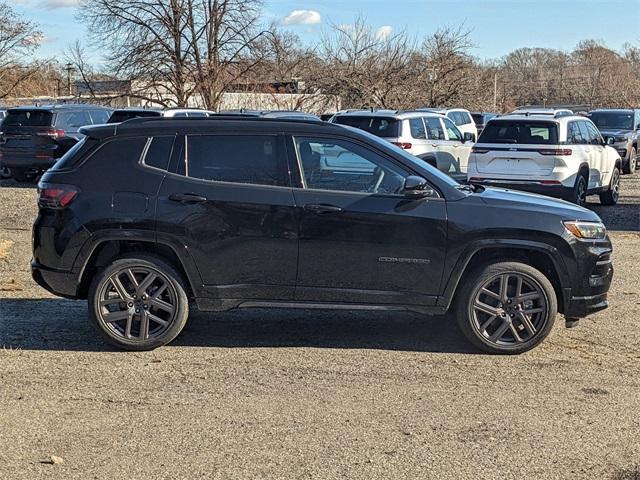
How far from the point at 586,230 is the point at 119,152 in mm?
3638

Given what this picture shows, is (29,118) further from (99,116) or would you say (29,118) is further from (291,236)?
(291,236)

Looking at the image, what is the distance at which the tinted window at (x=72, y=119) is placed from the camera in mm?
19484

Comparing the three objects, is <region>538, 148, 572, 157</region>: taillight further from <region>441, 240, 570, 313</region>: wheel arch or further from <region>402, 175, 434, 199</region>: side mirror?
<region>402, 175, 434, 199</region>: side mirror

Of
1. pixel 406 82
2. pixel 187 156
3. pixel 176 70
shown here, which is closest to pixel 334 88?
pixel 406 82

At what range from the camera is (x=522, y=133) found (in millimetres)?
14523

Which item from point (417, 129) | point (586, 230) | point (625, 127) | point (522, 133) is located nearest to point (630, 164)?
point (625, 127)

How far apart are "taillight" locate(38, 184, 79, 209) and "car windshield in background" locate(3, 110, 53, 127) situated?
13884 mm

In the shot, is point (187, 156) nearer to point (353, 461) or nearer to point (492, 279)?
Answer: point (492, 279)

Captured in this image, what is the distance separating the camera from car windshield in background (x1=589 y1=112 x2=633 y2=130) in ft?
85.9

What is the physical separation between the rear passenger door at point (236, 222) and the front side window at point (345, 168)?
7.7 inches

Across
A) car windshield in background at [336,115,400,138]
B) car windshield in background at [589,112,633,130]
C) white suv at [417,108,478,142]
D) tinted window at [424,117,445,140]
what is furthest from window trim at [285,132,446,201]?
car windshield in background at [589,112,633,130]

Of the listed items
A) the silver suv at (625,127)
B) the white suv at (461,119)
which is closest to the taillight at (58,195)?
the silver suv at (625,127)

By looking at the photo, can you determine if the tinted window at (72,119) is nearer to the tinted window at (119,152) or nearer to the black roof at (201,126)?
the black roof at (201,126)

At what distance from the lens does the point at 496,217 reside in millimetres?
6203
